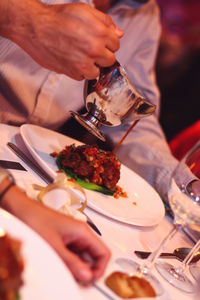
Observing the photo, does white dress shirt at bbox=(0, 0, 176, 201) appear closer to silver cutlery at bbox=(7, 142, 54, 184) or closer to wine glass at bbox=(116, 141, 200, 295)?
silver cutlery at bbox=(7, 142, 54, 184)

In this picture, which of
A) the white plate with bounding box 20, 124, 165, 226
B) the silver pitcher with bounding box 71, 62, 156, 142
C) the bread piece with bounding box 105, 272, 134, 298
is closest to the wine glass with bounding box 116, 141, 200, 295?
the bread piece with bounding box 105, 272, 134, 298

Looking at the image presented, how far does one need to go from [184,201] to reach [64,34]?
2.18ft

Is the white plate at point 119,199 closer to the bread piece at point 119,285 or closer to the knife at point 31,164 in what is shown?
the knife at point 31,164

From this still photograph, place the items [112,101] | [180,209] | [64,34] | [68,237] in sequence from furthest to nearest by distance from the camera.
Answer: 1. [112,101]
2. [64,34]
3. [180,209]
4. [68,237]

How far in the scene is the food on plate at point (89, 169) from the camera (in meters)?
1.30

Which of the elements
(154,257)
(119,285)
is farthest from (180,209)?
(119,285)

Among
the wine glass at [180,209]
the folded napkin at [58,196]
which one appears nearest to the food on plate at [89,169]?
the folded napkin at [58,196]

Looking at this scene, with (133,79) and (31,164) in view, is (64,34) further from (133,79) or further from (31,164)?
(133,79)

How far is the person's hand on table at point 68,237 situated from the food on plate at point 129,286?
2.8 inches

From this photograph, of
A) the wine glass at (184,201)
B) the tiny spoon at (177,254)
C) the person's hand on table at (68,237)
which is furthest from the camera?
the tiny spoon at (177,254)

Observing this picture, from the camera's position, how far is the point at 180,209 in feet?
2.89

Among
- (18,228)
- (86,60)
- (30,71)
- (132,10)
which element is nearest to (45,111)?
(30,71)

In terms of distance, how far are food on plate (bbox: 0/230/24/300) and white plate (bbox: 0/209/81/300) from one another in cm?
3

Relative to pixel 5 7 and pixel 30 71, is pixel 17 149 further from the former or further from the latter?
pixel 30 71
